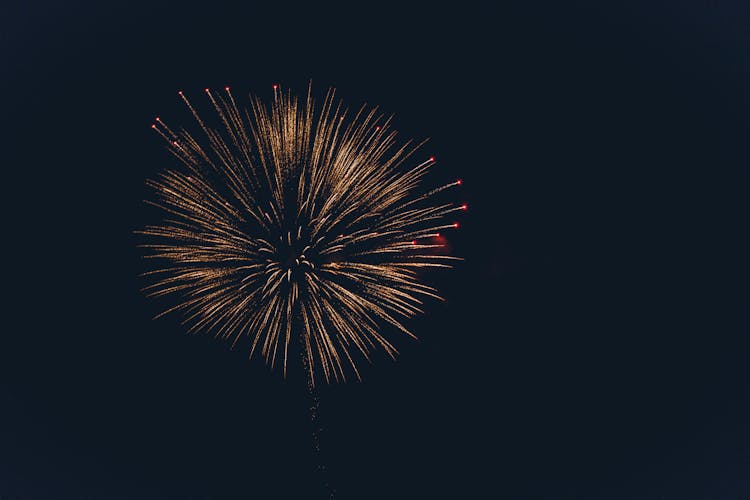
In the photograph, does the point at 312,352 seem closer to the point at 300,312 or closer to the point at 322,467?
the point at 300,312


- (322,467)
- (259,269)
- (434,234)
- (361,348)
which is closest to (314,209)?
(259,269)

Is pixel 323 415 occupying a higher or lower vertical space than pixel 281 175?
lower

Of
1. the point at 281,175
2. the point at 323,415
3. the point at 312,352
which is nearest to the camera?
the point at 281,175

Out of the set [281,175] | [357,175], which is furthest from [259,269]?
[357,175]

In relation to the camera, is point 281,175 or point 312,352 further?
point 312,352

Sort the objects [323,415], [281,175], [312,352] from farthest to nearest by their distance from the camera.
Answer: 1. [323,415]
2. [312,352]
3. [281,175]

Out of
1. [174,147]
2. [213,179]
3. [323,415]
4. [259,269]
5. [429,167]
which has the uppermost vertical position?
[174,147]

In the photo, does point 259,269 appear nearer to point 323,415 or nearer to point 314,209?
point 314,209

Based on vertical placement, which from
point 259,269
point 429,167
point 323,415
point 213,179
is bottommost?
point 323,415

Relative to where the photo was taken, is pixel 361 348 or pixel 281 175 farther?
pixel 361 348
